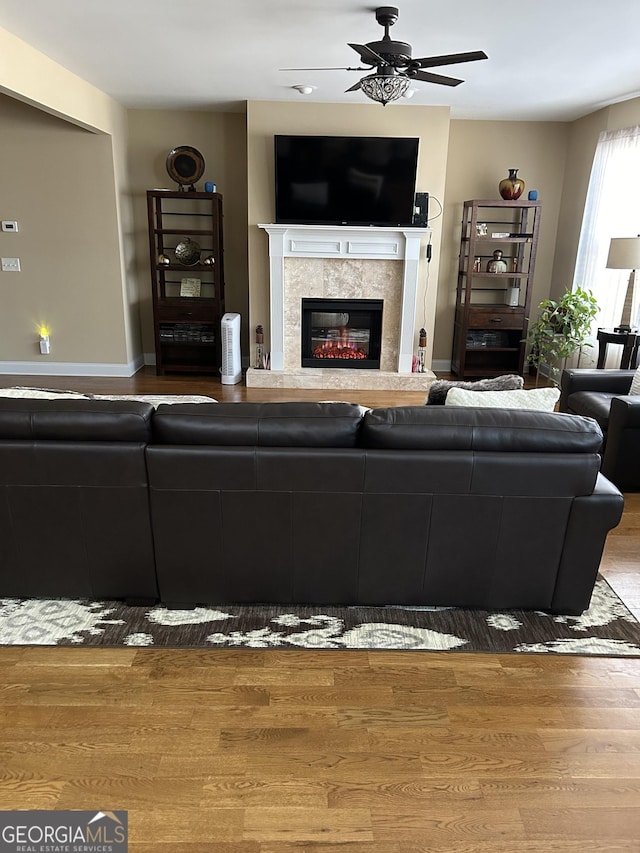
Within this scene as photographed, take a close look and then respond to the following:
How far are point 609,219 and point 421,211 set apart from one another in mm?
1687

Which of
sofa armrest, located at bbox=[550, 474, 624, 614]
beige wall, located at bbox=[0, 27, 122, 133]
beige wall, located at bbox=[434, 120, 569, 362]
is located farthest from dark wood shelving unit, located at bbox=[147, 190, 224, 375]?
sofa armrest, located at bbox=[550, 474, 624, 614]

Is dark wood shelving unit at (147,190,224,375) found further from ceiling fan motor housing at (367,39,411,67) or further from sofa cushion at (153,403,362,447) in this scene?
sofa cushion at (153,403,362,447)

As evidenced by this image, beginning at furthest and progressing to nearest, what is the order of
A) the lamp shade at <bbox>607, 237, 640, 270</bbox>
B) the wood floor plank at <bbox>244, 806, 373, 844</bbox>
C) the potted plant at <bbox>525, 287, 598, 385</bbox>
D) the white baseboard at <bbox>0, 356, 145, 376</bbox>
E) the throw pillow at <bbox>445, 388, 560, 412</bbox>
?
the white baseboard at <bbox>0, 356, 145, 376</bbox>
the potted plant at <bbox>525, 287, 598, 385</bbox>
the lamp shade at <bbox>607, 237, 640, 270</bbox>
the throw pillow at <bbox>445, 388, 560, 412</bbox>
the wood floor plank at <bbox>244, 806, 373, 844</bbox>

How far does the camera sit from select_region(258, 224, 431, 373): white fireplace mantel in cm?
596

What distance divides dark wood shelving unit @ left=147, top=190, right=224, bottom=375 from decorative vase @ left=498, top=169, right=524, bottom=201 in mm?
2806

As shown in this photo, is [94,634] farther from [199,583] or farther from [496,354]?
[496,354]

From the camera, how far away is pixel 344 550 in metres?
2.43

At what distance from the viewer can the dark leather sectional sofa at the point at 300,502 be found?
2.29 m

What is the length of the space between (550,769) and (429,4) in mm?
3454

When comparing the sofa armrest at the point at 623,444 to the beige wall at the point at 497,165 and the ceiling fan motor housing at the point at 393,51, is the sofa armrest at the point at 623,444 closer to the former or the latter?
the ceiling fan motor housing at the point at 393,51

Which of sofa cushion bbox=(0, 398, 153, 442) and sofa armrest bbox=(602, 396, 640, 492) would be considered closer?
sofa cushion bbox=(0, 398, 153, 442)

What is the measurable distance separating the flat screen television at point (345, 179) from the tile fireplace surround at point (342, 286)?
14 cm

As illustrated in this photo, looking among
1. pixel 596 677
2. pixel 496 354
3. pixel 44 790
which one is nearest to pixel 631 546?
pixel 596 677

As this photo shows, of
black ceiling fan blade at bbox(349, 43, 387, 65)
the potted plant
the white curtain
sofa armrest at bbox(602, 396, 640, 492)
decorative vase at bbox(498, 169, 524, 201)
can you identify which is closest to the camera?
black ceiling fan blade at bbox(349, 43, 387, 65)
